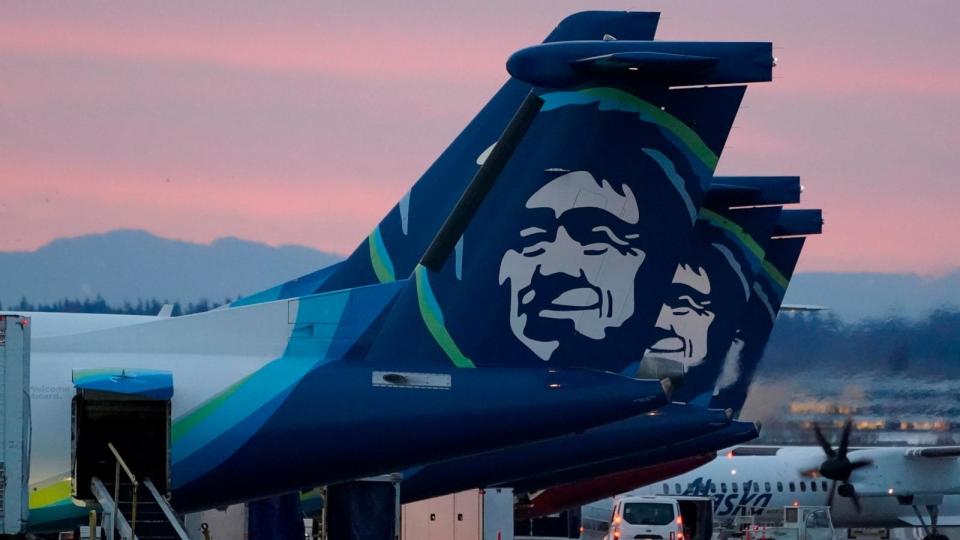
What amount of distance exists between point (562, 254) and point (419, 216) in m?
4.85

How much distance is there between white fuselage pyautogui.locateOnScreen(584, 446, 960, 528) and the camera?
157 ft

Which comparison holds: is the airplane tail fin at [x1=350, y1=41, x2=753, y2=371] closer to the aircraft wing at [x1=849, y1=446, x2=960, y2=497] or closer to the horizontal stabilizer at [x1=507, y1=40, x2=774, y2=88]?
the horizontal stabilizer at [x1=507, y1=40, x2=774, y2=88]

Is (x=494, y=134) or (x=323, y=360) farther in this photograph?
(x=494, y=134)

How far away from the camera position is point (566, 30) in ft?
65.9

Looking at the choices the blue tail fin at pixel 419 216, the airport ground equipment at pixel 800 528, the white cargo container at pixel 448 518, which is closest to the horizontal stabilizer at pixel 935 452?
the airport ground equipment at pixel 800 528

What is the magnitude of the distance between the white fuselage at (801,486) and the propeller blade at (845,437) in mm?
2741

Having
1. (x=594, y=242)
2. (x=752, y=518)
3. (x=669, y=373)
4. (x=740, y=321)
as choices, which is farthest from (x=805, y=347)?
(x=594, y=242)

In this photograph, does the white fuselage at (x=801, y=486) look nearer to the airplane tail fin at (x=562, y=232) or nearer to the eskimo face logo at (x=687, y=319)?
the eskimo face logo at (x=687, y=319)

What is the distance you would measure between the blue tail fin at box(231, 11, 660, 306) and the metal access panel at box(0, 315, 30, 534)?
5.87 m

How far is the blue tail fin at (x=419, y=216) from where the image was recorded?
2073 centimetres

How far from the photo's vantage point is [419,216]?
68.8ft

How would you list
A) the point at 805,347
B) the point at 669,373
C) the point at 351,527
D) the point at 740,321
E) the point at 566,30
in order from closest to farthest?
the point at 669,373, the point at 566,30, the point at 351,527, the point at 740,321, the point at 805,347

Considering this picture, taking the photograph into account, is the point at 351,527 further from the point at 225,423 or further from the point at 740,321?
the point at 740,321

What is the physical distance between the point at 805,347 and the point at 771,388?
3.56 feet
